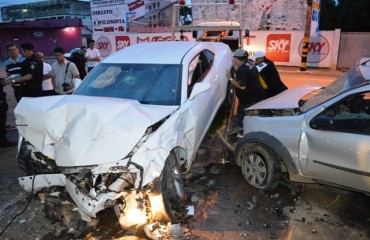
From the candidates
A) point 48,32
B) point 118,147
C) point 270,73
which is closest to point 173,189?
point 118,147

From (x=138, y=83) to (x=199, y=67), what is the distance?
122 cm

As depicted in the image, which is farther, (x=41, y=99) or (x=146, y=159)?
(x=41, y=99)

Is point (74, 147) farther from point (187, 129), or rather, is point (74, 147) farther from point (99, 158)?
point (187, 129)

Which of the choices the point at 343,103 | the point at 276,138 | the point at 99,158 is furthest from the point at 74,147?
the point at 343,103

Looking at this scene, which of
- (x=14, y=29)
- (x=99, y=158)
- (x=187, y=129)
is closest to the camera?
(x=99, y=158)

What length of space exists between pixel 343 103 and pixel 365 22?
2473 cm

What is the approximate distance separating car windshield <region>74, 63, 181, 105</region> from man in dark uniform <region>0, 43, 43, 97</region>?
1.76 meters

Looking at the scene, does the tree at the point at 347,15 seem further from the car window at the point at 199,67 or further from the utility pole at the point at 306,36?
the car window at the point at 199,67

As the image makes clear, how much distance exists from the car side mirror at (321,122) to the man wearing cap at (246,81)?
6.26 feet

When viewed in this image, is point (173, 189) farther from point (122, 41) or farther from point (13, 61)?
point (122, 41)

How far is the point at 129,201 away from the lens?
3070 mm

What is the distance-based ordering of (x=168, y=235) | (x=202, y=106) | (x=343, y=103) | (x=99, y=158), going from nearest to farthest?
1. (x=99, y=158)
2. (x=168, y=235)
3. (x=343, y=103)
4. (x=202, y=106)

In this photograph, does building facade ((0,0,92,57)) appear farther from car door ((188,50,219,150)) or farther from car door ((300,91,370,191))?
car door ((300,91,370,191))

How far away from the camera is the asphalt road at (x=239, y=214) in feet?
11.3
